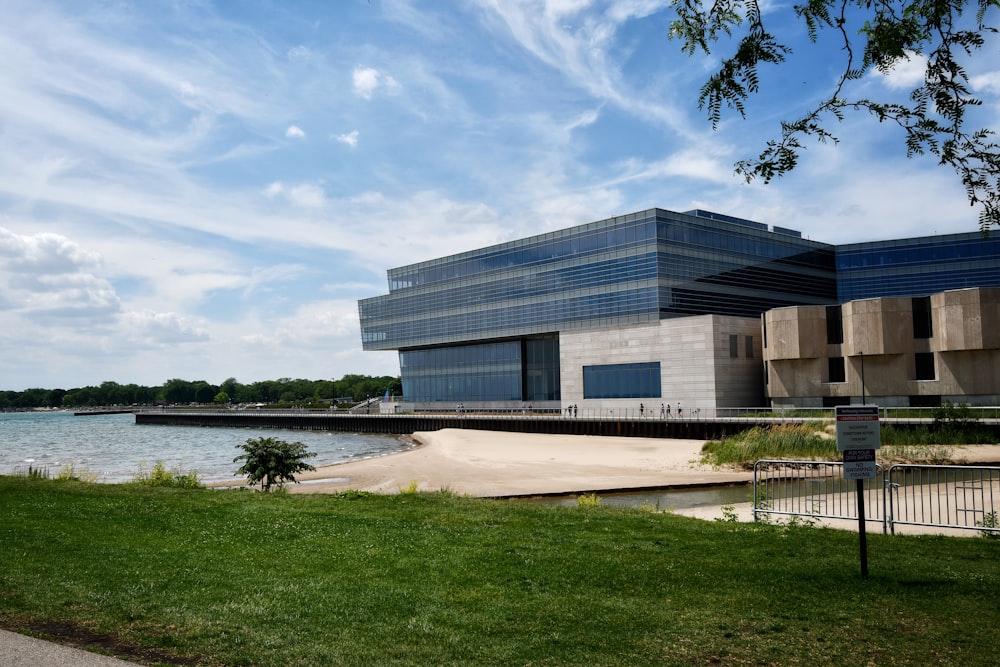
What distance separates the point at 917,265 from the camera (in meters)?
81.9

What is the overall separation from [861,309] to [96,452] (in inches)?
2472

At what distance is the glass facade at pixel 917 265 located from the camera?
7950 cm

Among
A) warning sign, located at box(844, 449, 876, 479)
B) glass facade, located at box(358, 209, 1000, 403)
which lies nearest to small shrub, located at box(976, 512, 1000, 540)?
warning sign, located at box(844, 449, 876, 479)

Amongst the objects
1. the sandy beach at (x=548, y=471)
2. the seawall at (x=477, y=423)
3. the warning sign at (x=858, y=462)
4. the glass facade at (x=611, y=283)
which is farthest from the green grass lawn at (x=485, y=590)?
the glass facade at (x=611, y=283)

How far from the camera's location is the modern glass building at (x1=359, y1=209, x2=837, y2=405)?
2667 inches

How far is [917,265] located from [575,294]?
1557 inches

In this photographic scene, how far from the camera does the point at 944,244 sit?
8094 centimetres

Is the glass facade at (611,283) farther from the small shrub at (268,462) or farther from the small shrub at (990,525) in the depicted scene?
the small shrub at (990,525)

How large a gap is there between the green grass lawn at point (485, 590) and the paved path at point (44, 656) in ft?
0.99

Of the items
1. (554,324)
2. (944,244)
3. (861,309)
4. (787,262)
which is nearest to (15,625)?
(861,309)

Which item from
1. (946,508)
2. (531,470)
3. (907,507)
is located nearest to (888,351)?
(531,470)

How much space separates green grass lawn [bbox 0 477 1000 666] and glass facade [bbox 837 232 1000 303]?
7890 cm

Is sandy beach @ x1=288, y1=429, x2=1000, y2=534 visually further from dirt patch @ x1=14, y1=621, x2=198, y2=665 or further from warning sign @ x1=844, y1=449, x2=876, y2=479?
dirt patch @ x1=14, y1=621, x2=198, y2=665

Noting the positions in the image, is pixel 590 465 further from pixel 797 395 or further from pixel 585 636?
pixel 585 636
